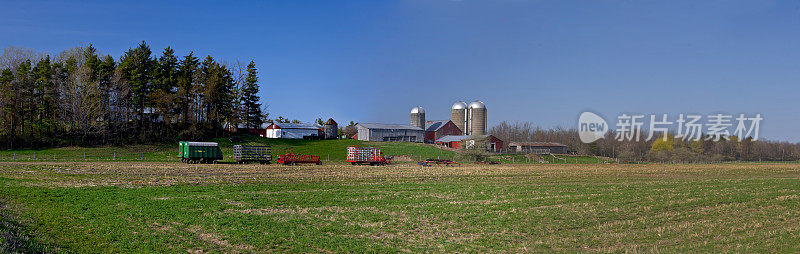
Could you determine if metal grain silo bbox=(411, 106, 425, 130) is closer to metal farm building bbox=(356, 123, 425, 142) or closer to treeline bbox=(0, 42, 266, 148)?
metal farm building bbox=(356, 123, 425, 142)

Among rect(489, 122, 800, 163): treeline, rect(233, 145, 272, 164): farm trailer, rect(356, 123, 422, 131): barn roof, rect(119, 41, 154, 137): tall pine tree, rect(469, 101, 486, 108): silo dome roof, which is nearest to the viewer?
rect(233, 145, 272, 164): farm trailer

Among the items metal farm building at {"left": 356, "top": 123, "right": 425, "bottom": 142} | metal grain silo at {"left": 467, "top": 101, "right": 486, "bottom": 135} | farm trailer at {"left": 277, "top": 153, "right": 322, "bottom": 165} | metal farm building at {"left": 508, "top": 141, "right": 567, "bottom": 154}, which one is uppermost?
metal grain silo at {"left": 467, "top": 101, "right": 486, "bottom": 135}

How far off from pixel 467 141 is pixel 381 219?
269ft

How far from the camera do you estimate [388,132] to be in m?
110

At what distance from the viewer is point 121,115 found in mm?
73500

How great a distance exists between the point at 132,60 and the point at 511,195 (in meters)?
70.7

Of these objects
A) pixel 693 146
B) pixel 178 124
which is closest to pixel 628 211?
pixel 178 124

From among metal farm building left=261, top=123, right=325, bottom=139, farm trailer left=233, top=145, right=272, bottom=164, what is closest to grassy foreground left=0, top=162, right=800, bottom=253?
farm trailer left=233, top=145, right=272, bottom=164

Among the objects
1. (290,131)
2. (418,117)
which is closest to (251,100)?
(290,131)

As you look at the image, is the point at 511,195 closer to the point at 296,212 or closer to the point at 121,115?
the point at 296,212

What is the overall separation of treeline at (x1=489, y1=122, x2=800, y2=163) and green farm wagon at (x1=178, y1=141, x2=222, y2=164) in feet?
217

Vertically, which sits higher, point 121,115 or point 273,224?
point 121,115

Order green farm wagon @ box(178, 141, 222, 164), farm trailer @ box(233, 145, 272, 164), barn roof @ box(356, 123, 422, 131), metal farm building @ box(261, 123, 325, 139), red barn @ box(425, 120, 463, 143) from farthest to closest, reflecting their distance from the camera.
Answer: red barn @ box(425, 120, 463, 143) → barn roof @ box(356, 123, 422, 131) → metal farm building @ box(261, 123, 325, 139) → farm trailer @ box(233, 145, 272, 164) → green farm wagon @ box(178, 141, 222, 164)

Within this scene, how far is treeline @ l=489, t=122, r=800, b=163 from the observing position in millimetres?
92500
